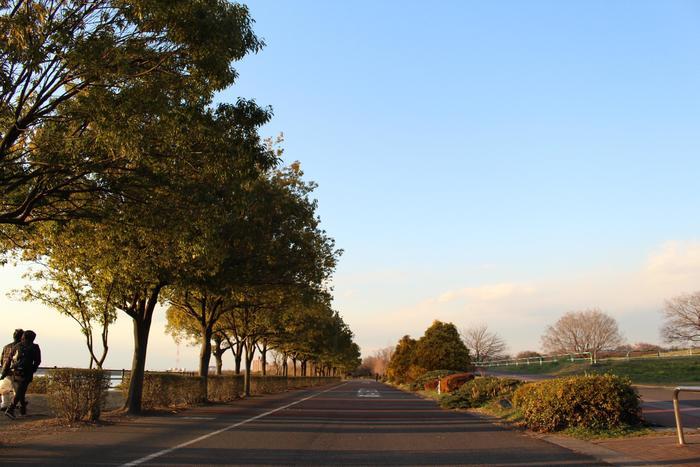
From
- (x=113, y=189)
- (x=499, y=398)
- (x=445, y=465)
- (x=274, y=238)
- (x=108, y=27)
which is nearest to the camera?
(x=445, y=465)

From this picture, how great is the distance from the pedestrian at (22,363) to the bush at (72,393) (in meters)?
0.51

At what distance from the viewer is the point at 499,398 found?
20953 millimetres

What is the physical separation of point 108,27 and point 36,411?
12557 millimetres

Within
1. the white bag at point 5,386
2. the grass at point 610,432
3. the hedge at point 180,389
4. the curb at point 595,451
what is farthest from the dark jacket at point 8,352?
the grass at point 610,432

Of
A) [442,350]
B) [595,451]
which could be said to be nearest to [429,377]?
[442,350]

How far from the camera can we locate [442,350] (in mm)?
A: 46312

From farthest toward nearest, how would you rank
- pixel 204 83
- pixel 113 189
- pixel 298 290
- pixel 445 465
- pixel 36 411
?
1. pixel 298 290
2. pixel 36 411
3. pixel 113 189
4. pixel 204 83
5. pixel 445 465

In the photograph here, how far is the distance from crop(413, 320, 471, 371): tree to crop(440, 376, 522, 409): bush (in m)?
22.3

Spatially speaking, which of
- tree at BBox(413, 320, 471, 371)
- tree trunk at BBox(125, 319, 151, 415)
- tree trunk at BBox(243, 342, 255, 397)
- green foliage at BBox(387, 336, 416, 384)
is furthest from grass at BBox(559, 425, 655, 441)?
green foliage at BBox(387, 336, 416, 384)

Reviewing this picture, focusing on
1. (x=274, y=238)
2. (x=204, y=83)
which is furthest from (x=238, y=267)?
(x=204, y=83)

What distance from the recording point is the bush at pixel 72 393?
14328mm

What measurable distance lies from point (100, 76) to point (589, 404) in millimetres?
11919

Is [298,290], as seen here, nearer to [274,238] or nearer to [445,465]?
[274,238]

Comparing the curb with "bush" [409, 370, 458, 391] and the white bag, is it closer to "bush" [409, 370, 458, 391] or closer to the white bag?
the white bag
